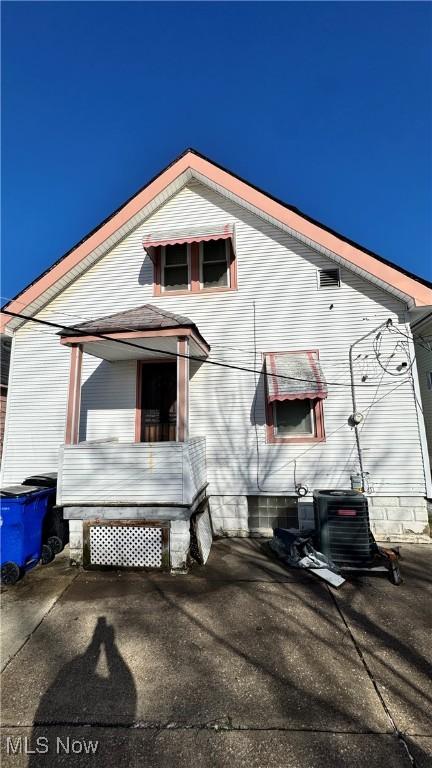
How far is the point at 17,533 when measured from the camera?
5.41 m

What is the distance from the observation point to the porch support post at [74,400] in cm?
632

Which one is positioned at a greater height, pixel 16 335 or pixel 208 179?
pixel 208 179

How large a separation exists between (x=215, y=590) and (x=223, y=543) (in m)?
1.99

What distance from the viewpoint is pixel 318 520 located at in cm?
570

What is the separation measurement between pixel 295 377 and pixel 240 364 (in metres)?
1.34

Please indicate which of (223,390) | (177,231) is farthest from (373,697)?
(177,231)

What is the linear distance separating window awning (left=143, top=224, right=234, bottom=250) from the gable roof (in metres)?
0.80

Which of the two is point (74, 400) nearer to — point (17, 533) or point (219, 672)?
point (17, 533)

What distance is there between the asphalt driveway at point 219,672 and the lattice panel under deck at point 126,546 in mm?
398

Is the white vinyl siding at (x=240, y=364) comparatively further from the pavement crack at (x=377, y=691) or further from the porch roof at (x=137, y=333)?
the pavement crack at (x=377, y=691)

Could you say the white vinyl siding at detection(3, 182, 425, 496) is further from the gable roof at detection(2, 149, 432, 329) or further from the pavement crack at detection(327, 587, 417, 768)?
the pavement crack at detection(327, 587, 417, 768)

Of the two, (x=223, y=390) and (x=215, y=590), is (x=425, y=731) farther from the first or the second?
(x=223, y=390)

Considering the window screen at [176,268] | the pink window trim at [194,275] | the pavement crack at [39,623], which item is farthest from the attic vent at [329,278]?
the pavement crack at [39,623]

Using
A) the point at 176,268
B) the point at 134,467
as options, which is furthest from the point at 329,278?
the point at 134,467
